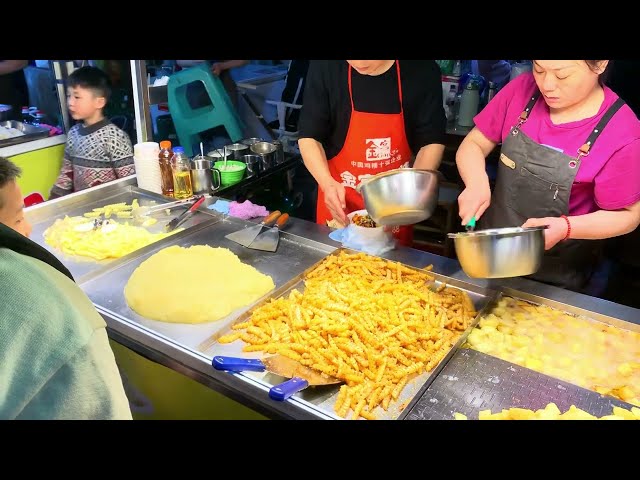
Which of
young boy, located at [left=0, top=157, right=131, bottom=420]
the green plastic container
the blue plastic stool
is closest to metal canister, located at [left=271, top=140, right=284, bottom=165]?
the green plastic container

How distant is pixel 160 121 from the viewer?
553 centimetres

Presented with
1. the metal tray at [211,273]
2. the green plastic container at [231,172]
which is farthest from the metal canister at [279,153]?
the metal tray at [211,273]

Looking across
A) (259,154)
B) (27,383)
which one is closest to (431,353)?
(27,383)

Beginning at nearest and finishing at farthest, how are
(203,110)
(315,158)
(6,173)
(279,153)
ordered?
(6,173), (315,158), (279,153), (203,110)

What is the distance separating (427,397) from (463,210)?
826 mm

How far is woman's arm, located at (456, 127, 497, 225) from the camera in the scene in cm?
205

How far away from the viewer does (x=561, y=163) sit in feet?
6.92

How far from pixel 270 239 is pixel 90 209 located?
3.71ft

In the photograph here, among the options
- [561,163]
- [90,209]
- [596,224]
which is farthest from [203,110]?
[596,224]

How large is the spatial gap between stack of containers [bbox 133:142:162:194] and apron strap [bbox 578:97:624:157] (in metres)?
2.25

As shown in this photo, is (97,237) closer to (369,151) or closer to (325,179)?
(325,179)

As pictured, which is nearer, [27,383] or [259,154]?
[27,383]

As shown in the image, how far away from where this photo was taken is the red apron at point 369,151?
9.24 ft
